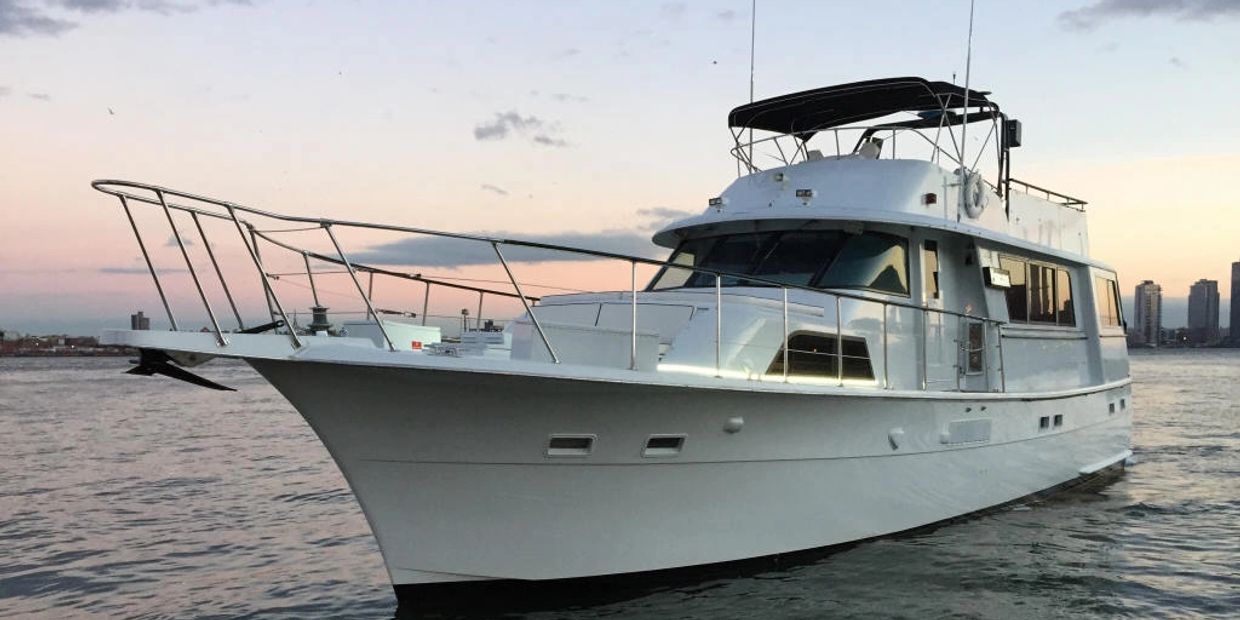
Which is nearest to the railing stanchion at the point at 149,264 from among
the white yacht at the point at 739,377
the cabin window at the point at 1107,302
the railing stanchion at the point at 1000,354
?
the white yacht at the point at 739,377

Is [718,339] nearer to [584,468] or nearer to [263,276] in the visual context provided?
[584,468]

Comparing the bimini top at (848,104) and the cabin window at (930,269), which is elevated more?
the bimini top at (848,104)

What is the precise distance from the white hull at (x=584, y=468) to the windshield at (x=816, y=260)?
4.51ft

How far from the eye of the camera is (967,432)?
357 inches

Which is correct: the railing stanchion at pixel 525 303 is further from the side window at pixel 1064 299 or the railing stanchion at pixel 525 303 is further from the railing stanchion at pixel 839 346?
the side window at pixel 1064 299

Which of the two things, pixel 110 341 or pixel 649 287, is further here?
pixel 649 287

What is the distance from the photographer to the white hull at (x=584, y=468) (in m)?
6.02

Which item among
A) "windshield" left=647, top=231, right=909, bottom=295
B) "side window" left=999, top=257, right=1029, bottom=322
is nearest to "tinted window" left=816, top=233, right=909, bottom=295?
"windshield" left=647, top=231, right=909, bottom=295

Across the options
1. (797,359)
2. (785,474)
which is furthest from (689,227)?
(785,474)

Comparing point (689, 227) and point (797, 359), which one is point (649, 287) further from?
point (797, 359)

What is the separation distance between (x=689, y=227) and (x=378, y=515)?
4.77 meters

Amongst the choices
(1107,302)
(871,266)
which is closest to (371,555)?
(871,266)

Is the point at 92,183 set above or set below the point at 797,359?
above

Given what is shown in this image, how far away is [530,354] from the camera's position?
6234mm
